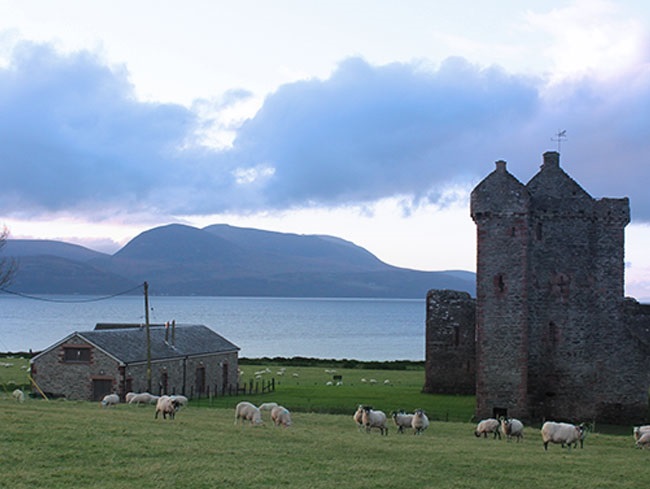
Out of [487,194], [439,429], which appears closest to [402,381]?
[487,194]

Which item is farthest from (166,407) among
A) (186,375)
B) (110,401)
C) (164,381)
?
(186,375)

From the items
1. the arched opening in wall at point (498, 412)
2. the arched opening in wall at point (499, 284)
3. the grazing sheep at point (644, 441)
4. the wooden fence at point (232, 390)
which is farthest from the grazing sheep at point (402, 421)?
the wooden fence at point (232, 390)

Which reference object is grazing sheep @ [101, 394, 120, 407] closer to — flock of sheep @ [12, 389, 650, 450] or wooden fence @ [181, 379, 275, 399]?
flock of sheep @ [12, 389, 650, 450]

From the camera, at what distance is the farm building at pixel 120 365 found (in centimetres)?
5269

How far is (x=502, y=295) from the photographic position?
4409 centimetres

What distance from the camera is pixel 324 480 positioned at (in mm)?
20828

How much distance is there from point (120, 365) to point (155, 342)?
6718mm

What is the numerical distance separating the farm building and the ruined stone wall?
55.6 feet

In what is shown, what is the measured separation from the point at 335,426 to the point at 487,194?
57.4 feet

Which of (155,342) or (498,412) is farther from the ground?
(155,342)

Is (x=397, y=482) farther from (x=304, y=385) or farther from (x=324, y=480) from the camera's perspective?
(x=304, y=385)

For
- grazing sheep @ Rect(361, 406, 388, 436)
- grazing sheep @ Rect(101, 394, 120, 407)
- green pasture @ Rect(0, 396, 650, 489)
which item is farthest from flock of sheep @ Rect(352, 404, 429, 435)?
grazing sheep @ Rect(101, 394, 120, 407)

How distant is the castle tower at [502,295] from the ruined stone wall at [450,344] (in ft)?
55.6

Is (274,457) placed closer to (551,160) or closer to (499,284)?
(499,284)
